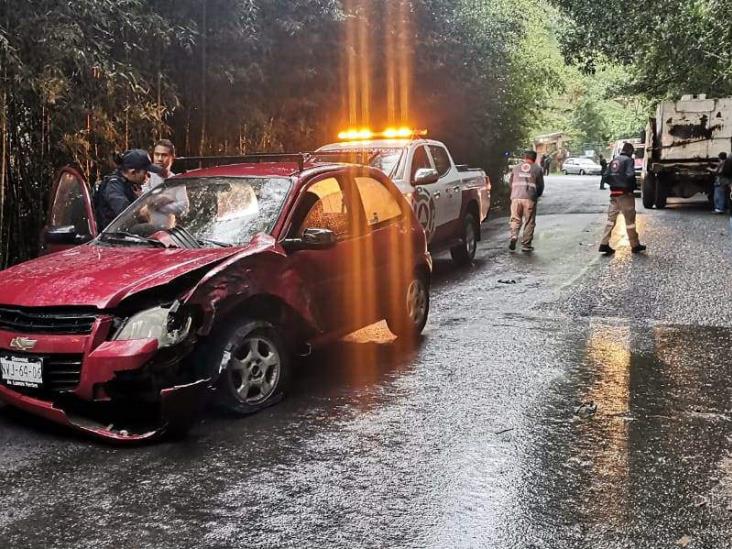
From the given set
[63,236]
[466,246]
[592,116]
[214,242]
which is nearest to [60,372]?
[214,242]

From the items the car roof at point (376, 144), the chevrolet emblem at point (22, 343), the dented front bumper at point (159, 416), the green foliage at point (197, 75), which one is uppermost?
the green foliage at point (197, 75)

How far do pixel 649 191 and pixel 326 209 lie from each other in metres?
18.8

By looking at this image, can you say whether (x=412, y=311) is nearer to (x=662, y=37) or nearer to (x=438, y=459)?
(x=438, y=459)

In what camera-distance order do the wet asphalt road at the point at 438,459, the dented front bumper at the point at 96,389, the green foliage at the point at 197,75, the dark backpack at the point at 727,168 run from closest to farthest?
the wet asphalt road at the point at 438,459, the dented front bumper at the point at 96,389, the green foliage at the point at 197,75, the dark backpack at the point at 727,168

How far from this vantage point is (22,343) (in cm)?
470

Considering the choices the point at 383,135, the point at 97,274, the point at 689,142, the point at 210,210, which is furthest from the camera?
the point at 689,142

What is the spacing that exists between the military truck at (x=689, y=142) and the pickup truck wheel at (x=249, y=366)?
745 inches

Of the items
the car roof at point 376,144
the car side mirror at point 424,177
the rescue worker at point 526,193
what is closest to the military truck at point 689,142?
the rescue worker at point 526,193

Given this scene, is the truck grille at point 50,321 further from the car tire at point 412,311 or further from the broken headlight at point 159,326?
the car tire at point 412,311

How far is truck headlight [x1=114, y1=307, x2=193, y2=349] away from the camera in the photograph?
4.61 meters

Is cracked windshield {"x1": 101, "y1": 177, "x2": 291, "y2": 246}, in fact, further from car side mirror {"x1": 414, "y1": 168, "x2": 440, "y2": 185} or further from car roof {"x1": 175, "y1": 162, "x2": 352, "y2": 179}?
car side mirror {"x1": 414, "y1": 168, "x2": 440, "y2": 185}

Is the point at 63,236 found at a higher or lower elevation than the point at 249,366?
higher

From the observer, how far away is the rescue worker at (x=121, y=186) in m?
6.99

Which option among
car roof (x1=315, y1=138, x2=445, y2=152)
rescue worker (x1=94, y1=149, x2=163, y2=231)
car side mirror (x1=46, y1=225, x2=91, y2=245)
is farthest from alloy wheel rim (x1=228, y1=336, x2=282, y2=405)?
car roof (x1=315, y1=138, x2=445, y2=152)
